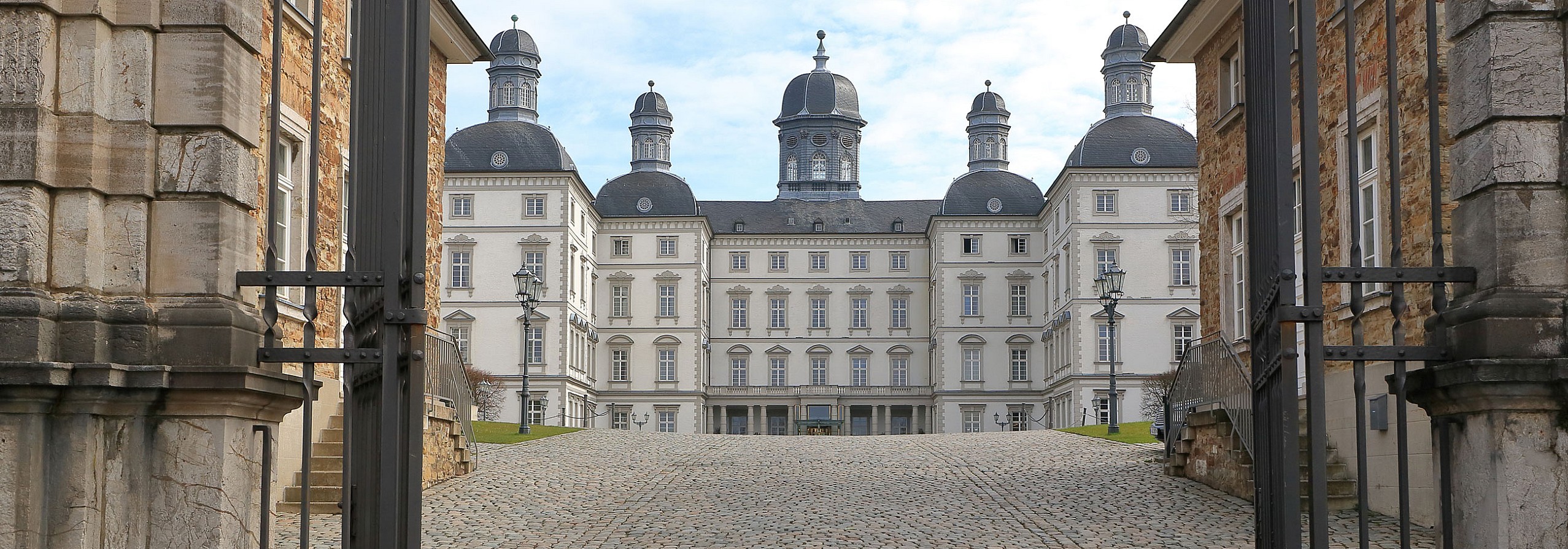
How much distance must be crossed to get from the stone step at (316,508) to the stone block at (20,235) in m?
8.59

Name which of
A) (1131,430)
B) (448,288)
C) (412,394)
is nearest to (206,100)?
(412,394)

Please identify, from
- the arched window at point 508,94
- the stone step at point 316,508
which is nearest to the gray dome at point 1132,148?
the arched window at point 508,94

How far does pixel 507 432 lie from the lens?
92.9 feet

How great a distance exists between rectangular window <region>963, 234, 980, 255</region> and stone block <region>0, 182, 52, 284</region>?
58515 millimetres

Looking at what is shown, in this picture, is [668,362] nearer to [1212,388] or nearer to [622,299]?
[622,299]

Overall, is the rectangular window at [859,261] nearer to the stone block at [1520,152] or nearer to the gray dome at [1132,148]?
the gray dome at [1132,148]

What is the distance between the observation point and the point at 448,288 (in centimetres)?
5325

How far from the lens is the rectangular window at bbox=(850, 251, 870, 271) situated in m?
66.6

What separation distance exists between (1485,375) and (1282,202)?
0.84 m

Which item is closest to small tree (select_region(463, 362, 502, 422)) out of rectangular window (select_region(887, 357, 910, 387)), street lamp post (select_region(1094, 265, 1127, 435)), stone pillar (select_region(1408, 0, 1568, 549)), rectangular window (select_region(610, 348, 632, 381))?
rectangular window (select_region(610, 348, 632, 381))

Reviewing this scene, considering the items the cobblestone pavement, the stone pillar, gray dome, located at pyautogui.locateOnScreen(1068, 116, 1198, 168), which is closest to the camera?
the stone pillar

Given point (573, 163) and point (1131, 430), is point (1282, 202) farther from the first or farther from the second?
point (573, 163)

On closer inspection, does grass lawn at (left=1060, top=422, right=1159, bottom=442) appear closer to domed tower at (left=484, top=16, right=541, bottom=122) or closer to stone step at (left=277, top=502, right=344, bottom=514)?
stone step at (left=277, top=502, right=344, bottom=514)

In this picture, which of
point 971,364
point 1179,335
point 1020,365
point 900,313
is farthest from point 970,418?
point 1179,335
